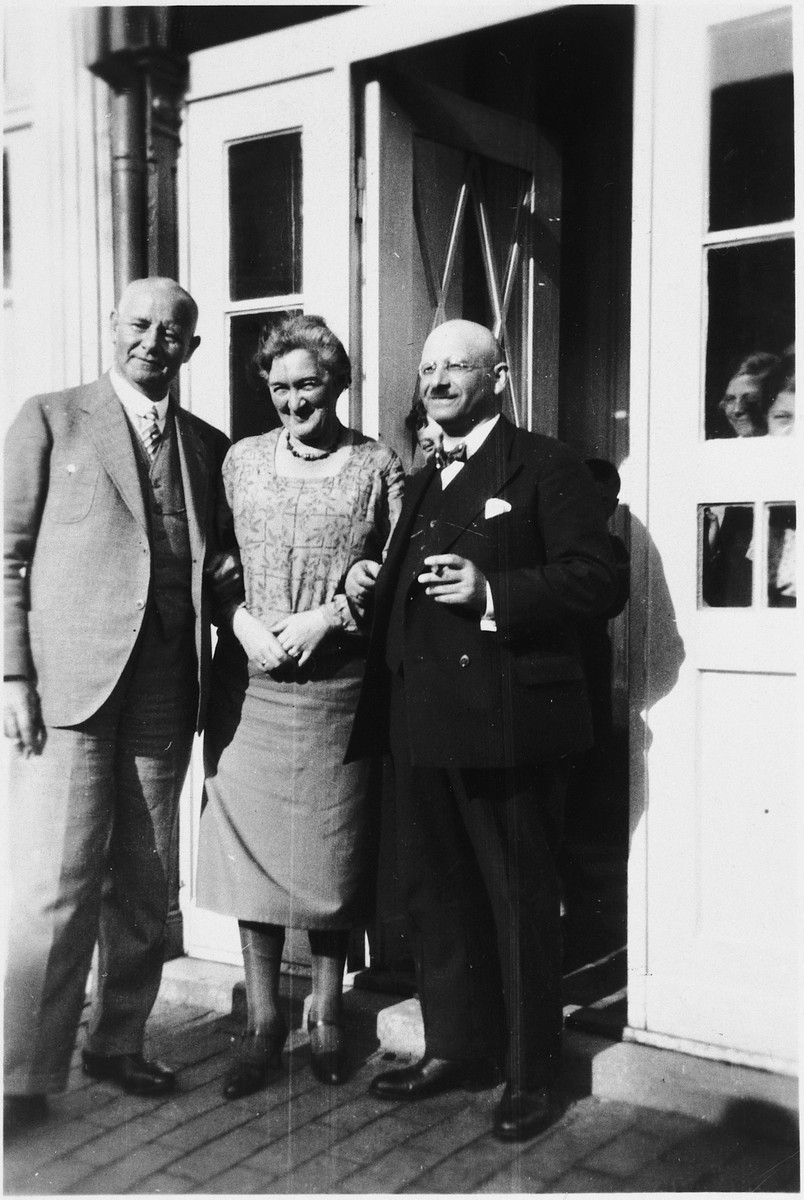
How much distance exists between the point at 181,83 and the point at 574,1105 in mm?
3092

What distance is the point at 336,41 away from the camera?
3.22 meters

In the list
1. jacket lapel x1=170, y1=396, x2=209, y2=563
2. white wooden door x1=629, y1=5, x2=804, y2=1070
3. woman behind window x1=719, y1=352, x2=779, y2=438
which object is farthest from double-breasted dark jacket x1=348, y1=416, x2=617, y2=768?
jacket lapel x1=170, y1=396, x2=209, y2=563

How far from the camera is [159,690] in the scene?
9.53ft

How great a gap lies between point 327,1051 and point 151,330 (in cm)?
189

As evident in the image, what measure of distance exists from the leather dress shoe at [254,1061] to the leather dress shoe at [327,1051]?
93 mm

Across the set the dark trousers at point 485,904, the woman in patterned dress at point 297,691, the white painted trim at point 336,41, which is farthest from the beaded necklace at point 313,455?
the white painted trim at point 336,41

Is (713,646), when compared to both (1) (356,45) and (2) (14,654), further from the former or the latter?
(1) (356,45)

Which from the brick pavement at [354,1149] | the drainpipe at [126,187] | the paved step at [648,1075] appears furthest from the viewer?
the drainpipe at [126,187]

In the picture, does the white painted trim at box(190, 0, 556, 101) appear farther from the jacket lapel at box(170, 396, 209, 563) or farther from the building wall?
the jacket lapel at box(170, 396, 209, 563)

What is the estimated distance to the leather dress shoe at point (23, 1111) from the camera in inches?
110

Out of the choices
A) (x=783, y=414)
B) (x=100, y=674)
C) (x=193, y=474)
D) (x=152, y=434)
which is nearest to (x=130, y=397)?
(x=152, y=434)

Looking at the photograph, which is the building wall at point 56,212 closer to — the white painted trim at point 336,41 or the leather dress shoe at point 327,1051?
the white painted trim at point 336,41

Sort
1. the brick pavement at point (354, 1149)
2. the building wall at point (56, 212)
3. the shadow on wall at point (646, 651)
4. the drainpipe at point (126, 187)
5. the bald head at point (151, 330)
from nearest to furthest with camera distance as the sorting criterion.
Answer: the brick pavement at point (354, 1149) → the bald head at point (151, 330) → the shadow on wall at point (646, 651) → the building wall at point (56, 212) → the drainpipe at point (126, 187)

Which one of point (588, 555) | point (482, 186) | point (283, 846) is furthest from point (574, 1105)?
point (482, 186)
